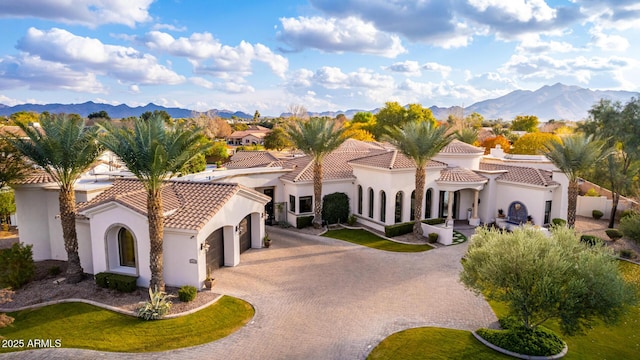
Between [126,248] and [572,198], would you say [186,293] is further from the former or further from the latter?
[572,198]

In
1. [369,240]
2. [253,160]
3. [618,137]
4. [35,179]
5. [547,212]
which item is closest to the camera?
[35,179]

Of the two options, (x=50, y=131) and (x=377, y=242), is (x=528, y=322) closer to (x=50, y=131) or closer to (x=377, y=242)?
(x=377, y=242)

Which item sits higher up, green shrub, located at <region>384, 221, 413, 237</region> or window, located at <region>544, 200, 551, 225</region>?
window, located at <region>544, 200, 551, 225</region>

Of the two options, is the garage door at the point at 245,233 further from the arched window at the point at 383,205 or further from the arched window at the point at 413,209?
the arched window at the point at 413,209

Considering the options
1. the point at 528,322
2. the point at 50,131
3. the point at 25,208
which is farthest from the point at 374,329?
the point at 25,208

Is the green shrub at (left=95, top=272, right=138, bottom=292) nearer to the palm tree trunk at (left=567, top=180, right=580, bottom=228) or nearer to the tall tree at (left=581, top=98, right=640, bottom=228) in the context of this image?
the palm tree trunk at (left=567, top=180, right=580, bottom=228)

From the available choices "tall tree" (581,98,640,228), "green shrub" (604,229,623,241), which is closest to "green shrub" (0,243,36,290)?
"green shrub" (604,229,623,241)

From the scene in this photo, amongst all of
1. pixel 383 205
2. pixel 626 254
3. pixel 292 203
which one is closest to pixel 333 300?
pixel 383 205
